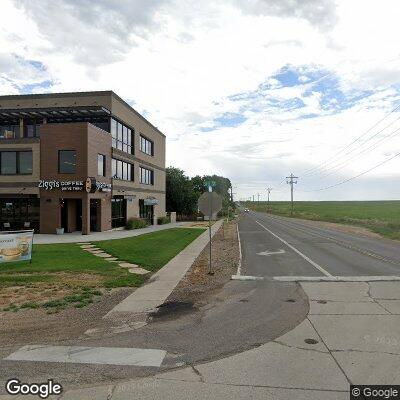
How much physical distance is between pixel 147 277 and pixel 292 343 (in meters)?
6.98

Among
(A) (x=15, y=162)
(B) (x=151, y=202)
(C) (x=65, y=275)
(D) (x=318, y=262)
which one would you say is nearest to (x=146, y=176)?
(B) (x=151, y=202)

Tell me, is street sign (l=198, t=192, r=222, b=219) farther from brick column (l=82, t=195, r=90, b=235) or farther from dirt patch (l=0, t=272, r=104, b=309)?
brick column (l=82, t=195, r=90, b=235)

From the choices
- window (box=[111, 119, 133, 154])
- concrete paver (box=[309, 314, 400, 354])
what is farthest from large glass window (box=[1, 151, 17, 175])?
concrete paver (box=[309, 314, 400, 354])

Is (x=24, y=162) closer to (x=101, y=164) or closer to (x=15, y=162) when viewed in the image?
(x=15, y=162)

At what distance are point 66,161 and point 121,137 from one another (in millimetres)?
7481

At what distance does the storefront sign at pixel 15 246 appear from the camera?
568 inches

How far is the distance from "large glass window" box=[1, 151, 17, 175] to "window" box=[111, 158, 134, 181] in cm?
729

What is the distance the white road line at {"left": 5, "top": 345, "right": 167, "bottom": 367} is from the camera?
5.89 meters

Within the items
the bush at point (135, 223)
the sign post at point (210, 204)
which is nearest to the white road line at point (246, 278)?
the sign post at point (210, 204)

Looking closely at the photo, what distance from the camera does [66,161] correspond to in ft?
94.4

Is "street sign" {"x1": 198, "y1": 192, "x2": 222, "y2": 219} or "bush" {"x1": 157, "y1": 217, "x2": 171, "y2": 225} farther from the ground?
"street sign" {"x1": 198, "y1": 192, "x2": 222, "y2": 219}

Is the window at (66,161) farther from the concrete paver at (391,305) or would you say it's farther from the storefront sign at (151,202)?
the concrete paver at (391,305)

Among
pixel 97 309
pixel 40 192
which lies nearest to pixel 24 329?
pixel 97 309

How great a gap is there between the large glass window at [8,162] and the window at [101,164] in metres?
6.06
